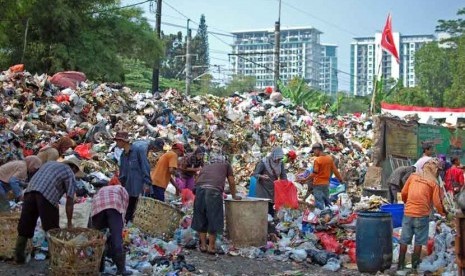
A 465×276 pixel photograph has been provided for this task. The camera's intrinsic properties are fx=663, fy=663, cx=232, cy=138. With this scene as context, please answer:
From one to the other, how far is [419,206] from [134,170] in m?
3.81

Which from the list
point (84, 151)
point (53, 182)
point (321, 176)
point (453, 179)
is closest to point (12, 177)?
point (53, 182)

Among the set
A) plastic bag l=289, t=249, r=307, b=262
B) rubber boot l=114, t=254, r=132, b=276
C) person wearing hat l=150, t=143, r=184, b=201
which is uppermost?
person wearing hat l=150, t=143, r=184, b=201

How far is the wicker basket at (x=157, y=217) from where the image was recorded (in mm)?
8961

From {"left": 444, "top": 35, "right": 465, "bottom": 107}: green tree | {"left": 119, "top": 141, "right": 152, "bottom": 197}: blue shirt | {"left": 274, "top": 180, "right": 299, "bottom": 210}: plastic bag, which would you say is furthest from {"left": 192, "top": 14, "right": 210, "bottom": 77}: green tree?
{"left": 119, "top": 141, "right": 152, "bottom": 197}: blue shirt

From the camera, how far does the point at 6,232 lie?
736cm

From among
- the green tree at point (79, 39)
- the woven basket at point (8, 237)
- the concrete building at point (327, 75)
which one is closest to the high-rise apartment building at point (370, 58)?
the concrete building at point (327, 75)

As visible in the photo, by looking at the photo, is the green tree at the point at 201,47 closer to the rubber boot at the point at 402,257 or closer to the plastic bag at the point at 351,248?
the plastic bag at the point at 351,248

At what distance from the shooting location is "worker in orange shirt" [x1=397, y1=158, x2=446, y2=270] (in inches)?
317

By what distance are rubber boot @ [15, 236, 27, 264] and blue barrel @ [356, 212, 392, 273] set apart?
156 inches

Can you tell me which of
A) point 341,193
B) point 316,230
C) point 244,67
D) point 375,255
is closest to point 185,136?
point 341,193

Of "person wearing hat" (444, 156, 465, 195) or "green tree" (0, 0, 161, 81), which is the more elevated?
"green tree" (0, 0, 161, 81)

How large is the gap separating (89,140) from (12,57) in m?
12.4

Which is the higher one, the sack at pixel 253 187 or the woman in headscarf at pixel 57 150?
the woman in headscarf at pixel 57 150

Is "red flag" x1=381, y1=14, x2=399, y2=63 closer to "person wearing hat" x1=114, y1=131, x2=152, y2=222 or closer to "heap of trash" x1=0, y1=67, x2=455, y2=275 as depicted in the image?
"heap of trash" x1=0, y1=67, x2=455, y2=275
